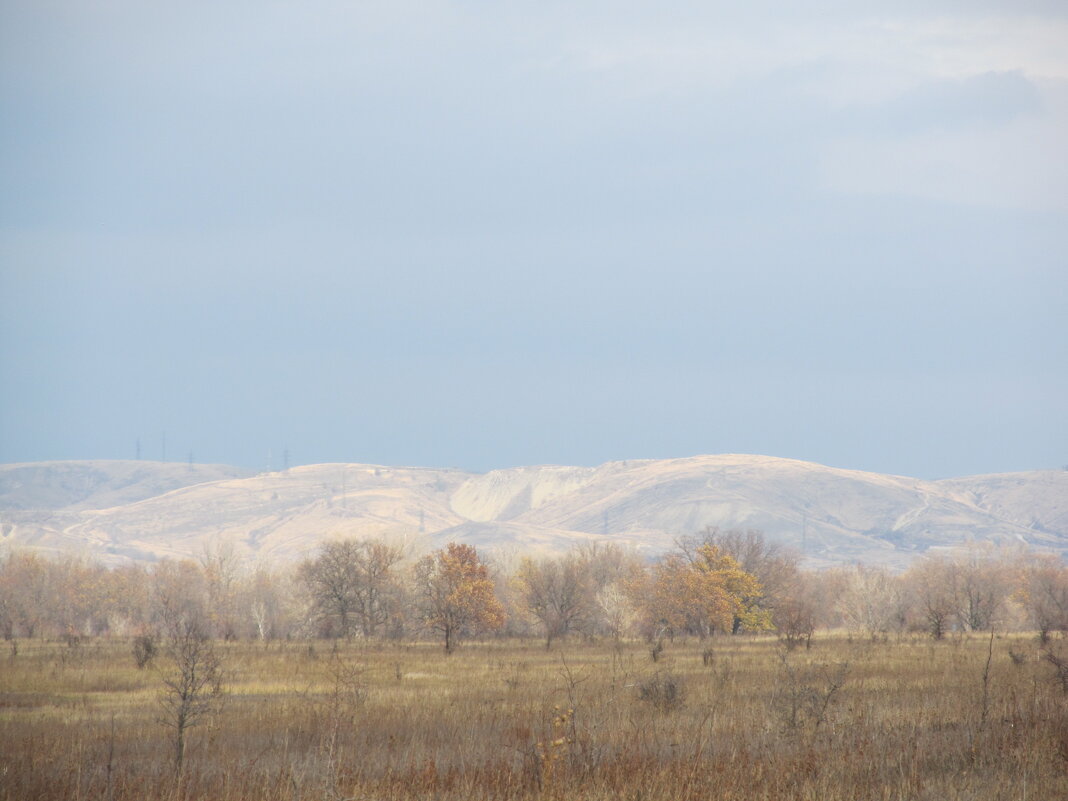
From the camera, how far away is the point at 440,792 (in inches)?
385

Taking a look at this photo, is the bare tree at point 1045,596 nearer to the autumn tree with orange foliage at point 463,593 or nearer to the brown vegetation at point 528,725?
the brown vegetation at point 528,725

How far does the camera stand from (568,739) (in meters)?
10.8

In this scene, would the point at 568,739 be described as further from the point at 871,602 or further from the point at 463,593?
the point at 871,602

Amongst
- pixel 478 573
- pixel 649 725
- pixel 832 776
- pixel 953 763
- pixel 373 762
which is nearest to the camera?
pixel 832 776

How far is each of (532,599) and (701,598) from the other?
20.5 meters

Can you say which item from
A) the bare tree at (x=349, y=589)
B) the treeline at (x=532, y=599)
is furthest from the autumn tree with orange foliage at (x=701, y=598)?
the bare tree at (x=349, y=589)

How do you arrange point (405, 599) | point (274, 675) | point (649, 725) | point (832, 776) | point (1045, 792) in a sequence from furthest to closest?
1. point (405, 599)
2. point (274, 675)
3. point (649, 725)
4. point (832, 776)
5. point (1045, 792)

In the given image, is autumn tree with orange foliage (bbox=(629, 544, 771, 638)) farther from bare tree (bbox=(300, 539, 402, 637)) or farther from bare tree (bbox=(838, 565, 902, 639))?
bare tree (bbox=(300, 539, 402, 637))

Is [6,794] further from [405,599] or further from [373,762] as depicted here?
[405,599]

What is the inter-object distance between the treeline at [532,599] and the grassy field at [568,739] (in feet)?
50.7

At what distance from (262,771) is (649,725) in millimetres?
6294

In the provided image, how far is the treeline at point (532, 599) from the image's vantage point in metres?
71.5

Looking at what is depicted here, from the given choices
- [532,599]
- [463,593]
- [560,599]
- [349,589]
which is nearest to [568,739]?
[463,593]

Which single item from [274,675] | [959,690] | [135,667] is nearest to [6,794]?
[959,690]
